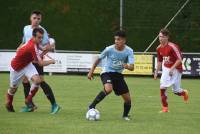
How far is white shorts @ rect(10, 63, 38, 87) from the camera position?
13827 millimetres

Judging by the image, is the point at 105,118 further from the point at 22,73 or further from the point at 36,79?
the point at 22,73

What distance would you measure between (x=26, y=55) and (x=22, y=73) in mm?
431

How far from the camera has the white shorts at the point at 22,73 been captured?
13.8 metres

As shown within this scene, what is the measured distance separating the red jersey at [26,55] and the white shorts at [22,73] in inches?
3.1

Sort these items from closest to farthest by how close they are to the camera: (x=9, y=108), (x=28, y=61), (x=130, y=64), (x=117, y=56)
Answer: (x=130, y=64), (x=117, y=56), (x=28, y=61), (x=9, y=108)

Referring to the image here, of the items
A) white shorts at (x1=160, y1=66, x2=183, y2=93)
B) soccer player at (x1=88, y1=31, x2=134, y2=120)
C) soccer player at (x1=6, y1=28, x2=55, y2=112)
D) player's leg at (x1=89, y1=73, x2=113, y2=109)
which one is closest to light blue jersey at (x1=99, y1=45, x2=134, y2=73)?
soccer player at (x1=88, y1=31, x2=134, y2=120)

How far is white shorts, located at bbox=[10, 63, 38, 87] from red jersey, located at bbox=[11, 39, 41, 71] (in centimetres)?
8

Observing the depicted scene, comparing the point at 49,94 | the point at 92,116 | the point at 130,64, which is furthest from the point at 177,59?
the point at 92,116

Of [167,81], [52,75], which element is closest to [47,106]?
[167,81]

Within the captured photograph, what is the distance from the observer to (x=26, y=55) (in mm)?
13805

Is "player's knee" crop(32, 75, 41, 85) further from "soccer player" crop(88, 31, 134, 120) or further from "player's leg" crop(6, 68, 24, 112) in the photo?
"soccer player" crop(88, 31, 134, 120)

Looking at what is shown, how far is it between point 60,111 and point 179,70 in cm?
323

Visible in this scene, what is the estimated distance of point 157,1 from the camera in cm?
3725

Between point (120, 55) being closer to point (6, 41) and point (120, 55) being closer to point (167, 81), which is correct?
point (167, 81)
